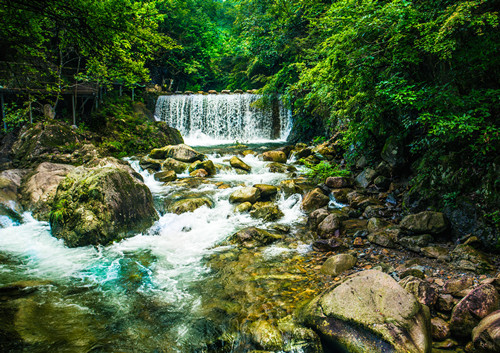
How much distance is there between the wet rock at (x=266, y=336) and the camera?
2975mm

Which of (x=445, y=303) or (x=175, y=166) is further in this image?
(x=175, y=166)

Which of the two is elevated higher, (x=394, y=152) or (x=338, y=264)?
(x=394, y=152)

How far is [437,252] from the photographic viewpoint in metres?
4.43

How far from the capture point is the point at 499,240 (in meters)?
4.02

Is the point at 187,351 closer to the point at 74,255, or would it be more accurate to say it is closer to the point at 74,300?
the point at 74,300

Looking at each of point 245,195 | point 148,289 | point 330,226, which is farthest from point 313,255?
point 245,195

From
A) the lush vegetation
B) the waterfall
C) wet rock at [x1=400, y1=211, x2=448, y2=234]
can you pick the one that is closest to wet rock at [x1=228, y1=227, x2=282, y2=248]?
wet rock at [x1=400, y1=211, x2=448, y2=234]

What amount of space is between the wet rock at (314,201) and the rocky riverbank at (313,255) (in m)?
0.03

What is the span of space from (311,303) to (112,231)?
445cm

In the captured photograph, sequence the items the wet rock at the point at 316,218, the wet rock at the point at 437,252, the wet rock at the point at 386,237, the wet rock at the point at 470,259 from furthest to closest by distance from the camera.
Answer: the wet rock at the point at 316,218 → the wet rock at the point at 386,237 → the wet rock at the point at 437,252 → the wet rock at the point at 470,259

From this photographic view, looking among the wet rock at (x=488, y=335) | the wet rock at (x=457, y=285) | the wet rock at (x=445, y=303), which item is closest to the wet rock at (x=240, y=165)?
the wet rock at (x=457, y=285)

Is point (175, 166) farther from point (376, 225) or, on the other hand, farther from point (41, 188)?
point (376, 225)

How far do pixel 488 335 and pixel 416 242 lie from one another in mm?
2316

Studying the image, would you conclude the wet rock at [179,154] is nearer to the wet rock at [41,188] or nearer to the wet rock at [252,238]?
the wet rock at [41,188]
